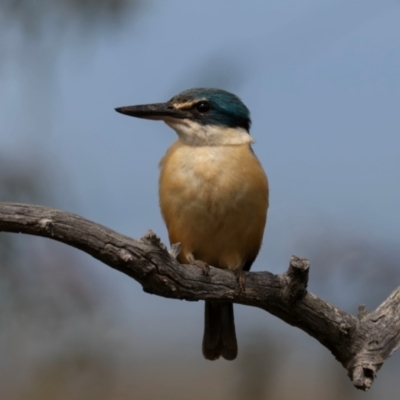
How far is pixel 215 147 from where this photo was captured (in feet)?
13.8

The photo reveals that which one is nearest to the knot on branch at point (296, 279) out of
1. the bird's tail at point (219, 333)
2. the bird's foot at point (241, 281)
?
the bird's foot at point (241, 281)

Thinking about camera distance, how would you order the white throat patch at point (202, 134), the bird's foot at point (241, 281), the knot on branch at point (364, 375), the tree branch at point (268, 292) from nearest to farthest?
the tree branch at point (268, 292) → the knot on branch at point (364, 375) → the bird's foot at point (241, 281) → the white throat patch at point (202, 134)

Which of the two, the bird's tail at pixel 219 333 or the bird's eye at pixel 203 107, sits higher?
the bird's eye at pixel 203 107

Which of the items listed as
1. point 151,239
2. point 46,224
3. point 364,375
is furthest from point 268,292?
point 46,224

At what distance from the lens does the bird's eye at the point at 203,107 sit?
4.32 meters

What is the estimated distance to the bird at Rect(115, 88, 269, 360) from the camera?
4.00 m

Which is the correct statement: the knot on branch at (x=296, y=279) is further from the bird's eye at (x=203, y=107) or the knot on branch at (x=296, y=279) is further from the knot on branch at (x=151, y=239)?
Answer: the bird's eye at (x=203, y=107)

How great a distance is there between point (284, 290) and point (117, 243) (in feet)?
3.37

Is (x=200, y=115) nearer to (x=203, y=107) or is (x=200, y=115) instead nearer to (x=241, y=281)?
(x=203, y=107)

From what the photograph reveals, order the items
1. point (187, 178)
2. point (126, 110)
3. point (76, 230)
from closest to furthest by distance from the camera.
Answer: point (76, 230) < point (187, 178) < point (126, 110)

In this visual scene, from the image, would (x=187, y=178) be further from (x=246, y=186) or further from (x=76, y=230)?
(x=76, y=230)

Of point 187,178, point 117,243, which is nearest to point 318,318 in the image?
point 187,178

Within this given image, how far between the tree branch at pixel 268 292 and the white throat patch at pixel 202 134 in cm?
78

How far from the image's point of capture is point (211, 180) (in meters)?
3.99
